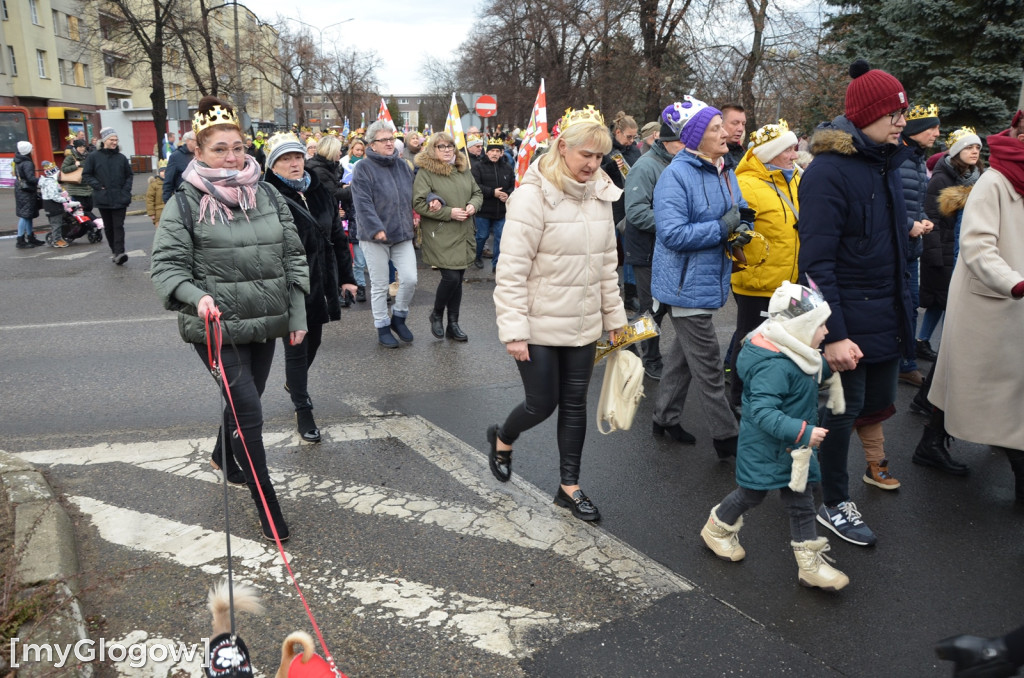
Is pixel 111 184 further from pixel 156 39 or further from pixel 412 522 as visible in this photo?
pixel 156 39

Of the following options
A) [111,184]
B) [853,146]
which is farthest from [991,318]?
[111,184]

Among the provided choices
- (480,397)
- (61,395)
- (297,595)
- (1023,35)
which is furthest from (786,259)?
(1023,35)

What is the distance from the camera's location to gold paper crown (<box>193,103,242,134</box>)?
373cm

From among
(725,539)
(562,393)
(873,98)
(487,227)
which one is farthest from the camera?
(487,227)

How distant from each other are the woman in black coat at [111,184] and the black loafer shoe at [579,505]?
10.7 metres

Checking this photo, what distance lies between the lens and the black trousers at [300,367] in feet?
16.6

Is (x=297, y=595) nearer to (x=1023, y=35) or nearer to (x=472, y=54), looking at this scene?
(x=1023, y=35)

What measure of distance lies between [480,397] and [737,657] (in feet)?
11.0

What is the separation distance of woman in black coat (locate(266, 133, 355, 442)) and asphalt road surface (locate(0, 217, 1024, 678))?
0.34 meters

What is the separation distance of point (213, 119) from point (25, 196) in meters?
13.9

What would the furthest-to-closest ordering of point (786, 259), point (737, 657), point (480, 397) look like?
point (480, 397) < point (786, 259) < point (737, 657)

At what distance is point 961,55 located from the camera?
15812 mm

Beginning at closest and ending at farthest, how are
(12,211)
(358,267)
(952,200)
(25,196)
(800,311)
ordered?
1. (800,311)
2. (952,200)
3. (358,267)
4. (25,196)
5. (12,211)

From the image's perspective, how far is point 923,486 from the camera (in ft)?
14.9
